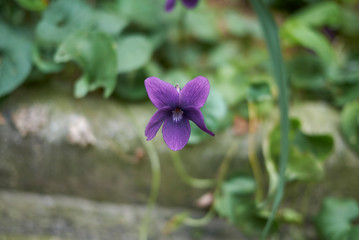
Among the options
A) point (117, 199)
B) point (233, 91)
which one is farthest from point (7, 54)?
point (233, 91)

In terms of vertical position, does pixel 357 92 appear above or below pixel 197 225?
above

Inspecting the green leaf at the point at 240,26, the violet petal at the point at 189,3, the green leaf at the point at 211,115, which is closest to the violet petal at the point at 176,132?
the green leaf at the point at 211,115

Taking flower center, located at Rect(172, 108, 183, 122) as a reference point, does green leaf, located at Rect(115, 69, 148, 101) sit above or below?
below

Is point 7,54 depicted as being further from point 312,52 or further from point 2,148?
point 312,52

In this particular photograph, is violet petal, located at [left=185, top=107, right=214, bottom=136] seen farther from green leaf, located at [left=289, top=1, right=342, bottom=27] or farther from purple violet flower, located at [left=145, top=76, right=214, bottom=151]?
green leaf, located at [left=289, top=1, right=342, bottom=27]

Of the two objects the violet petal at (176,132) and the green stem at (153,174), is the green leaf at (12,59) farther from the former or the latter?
the violet petal at (176,132)

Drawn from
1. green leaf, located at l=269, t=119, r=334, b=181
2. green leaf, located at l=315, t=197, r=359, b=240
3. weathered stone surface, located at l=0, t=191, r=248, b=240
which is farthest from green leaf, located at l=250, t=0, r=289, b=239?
weathered stone surface, located at l=0, t=191, r=248, b=240
